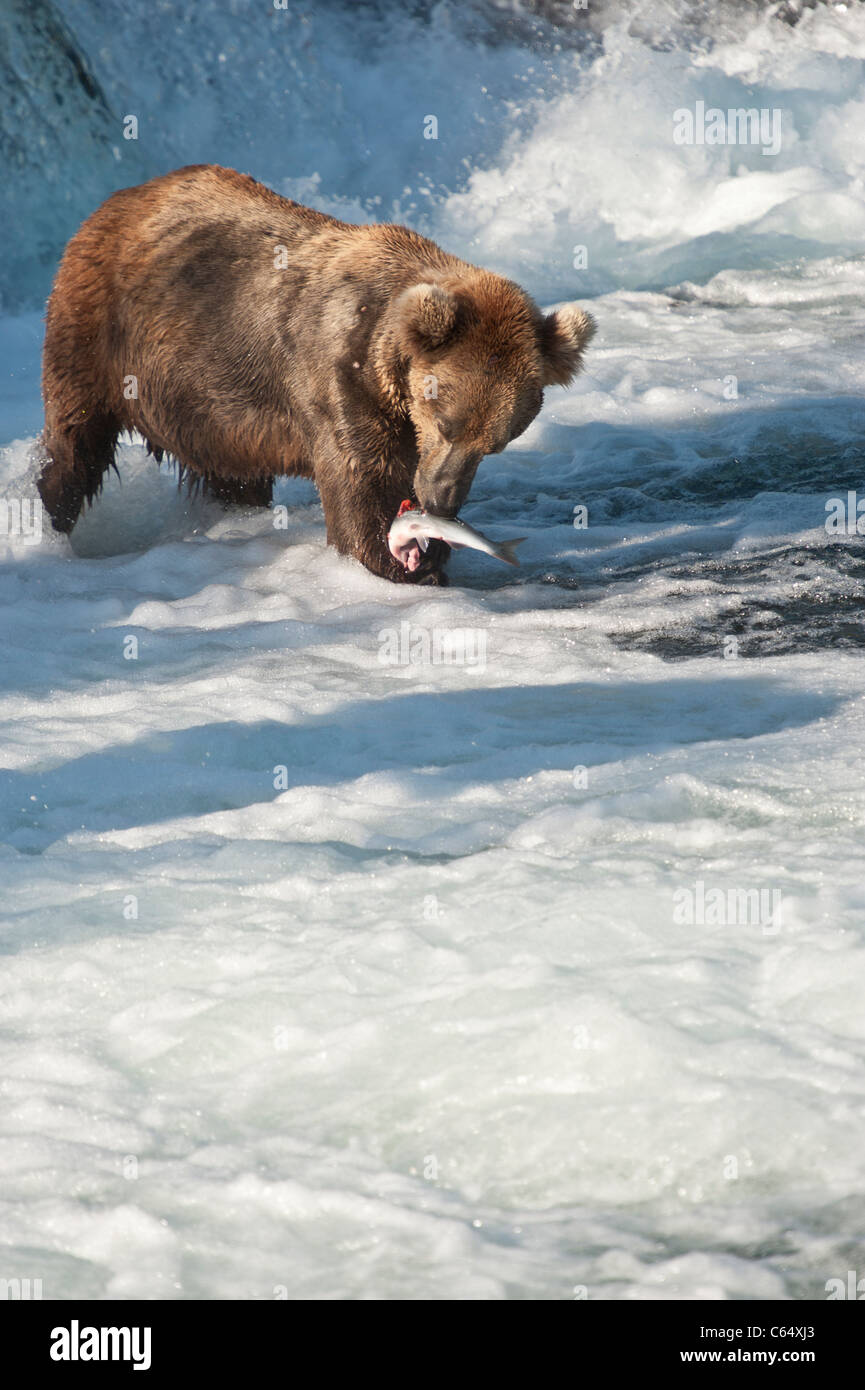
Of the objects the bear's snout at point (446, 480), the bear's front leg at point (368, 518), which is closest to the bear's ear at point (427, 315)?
the bear's snout at point (446, 480)

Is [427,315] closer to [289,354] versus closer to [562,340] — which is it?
[562,340]

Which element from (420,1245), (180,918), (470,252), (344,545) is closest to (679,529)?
(344,545)

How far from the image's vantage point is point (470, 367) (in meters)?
5.41

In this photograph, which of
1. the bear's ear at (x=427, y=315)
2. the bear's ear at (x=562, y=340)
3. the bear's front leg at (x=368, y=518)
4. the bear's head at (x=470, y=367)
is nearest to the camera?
the bear's ear at (x=427, y=315)

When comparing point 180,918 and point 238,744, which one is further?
point 238,744

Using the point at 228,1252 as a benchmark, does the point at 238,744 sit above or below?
above

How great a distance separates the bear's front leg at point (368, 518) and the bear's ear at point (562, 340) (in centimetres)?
80

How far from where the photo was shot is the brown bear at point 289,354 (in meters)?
5.48

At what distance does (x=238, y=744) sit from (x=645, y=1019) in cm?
199

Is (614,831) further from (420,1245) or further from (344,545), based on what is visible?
(344,545)

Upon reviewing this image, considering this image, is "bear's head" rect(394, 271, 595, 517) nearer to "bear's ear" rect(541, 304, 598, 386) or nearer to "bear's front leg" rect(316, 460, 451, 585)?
"bear's ear" rect(541, 304, 598, 386)

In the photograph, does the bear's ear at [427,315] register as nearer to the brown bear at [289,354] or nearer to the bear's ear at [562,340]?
the brown bear at [289,354]

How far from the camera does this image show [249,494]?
24.6 ft

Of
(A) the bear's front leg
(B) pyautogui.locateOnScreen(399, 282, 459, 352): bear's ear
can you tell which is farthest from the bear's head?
(A) the bear's front leg
